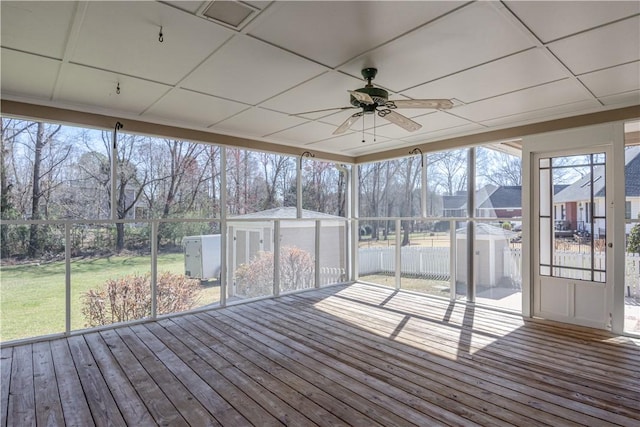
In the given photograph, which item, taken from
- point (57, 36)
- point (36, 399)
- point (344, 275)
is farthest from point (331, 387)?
point (344, 275)

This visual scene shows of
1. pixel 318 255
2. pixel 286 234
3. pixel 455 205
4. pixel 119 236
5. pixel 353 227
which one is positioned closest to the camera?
pixel 119 236

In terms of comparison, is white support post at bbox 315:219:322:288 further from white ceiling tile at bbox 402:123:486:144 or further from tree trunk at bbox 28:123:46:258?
tree trunk at bbox 28:123:46:258

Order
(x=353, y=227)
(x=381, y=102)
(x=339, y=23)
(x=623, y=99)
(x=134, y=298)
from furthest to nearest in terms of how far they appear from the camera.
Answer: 1. (x=353, y=227)
2. (x=134, y=298)
3. (x=623, y=99)
4. (x=381, y=102)
5. (x=339, y=23)

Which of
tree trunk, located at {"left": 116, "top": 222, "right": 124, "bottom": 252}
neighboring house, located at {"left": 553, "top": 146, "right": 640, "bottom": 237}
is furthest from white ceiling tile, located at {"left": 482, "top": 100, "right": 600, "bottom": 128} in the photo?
tree trunk, located at {"left": 116, "top": 222, "right": 124, "bottom": 252}

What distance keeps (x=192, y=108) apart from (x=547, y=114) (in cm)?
420

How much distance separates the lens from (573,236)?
436 centimetres

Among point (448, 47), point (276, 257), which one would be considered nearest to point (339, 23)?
point (448, 47)

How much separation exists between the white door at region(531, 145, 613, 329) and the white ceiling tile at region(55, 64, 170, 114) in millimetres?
4633

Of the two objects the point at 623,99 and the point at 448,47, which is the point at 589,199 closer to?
the point at 623,99

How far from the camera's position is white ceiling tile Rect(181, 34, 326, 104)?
264cm

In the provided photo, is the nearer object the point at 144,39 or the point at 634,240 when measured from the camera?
the point at 144,39

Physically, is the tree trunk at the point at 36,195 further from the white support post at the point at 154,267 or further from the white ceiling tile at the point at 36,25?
the white ceiling tile at the point at 36,25

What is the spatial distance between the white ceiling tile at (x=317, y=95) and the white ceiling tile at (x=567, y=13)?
139 centimetres

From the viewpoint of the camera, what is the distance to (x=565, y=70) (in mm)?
2977
